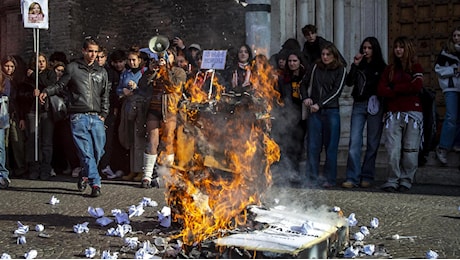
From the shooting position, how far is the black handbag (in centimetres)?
1038

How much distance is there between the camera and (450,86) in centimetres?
891

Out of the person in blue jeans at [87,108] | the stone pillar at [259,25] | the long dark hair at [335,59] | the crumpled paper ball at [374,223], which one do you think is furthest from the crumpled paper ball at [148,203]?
the stone pillar at [259,25]

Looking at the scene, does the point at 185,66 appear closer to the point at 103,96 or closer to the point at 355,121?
the point at 103,96

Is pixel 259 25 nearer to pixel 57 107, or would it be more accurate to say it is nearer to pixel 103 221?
pixel 57 107

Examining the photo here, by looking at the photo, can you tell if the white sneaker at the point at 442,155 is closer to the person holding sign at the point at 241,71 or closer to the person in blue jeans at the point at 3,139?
the person holding sign at the point at 241,71

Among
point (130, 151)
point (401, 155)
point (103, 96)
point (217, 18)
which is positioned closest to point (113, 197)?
point (103, 96)

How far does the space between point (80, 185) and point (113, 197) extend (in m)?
0.75

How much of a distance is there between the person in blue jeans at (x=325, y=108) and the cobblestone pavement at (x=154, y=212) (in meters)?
0.52

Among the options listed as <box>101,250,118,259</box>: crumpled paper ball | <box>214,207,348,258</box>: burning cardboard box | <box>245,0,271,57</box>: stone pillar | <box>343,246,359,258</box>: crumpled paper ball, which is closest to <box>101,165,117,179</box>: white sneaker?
<box>245,0,271,57</box>: stone pillar

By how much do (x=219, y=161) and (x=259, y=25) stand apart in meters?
7.17

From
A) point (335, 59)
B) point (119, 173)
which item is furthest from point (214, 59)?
point (119, 173)

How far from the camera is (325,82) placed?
8867 millimetres

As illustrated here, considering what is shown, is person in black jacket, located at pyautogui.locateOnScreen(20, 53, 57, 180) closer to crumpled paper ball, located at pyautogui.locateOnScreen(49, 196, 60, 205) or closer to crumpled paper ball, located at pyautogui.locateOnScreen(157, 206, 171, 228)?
crumpled paper ball, located at pyautogui.locateOnScreen(49, 196, 60, 205)

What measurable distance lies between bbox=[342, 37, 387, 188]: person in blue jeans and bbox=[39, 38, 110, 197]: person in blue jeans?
3.56 metres
